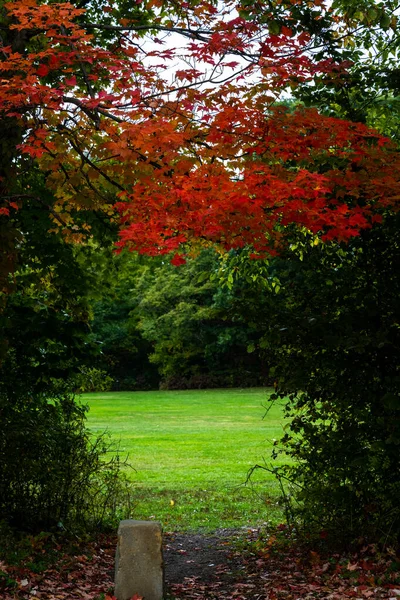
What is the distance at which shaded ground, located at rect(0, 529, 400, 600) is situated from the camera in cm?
625

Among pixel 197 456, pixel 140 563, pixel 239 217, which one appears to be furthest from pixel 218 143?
pixel 197 456

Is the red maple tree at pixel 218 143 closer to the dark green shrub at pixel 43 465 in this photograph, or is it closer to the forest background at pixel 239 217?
the forest background at pixel 239 217

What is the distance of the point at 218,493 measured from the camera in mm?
13133

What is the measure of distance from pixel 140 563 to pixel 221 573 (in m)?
1.32

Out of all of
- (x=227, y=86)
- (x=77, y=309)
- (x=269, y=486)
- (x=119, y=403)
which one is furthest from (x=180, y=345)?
(x=227, y=86)

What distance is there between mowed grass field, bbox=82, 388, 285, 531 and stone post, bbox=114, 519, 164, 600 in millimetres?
1705

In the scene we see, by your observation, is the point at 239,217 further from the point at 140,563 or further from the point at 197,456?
the point at 197,456

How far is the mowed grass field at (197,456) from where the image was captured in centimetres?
1134

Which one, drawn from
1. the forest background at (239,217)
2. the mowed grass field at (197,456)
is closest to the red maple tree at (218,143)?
the forest background at (239,217)

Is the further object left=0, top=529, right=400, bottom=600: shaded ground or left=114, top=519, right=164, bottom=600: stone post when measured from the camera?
left=114, top=519, right=164, bottom=600: stone post

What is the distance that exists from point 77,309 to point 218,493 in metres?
5.33

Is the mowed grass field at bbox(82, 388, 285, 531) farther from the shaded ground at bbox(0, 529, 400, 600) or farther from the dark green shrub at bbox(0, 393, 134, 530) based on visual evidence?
the shaded ground at bbox(0, 529, 400, 600)

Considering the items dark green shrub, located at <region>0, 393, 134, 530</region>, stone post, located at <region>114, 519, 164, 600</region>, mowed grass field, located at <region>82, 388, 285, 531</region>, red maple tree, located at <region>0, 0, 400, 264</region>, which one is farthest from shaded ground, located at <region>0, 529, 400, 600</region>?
red maple tree, located at <region>0, 0, 400, 264</region>

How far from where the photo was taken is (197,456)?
1845cm
